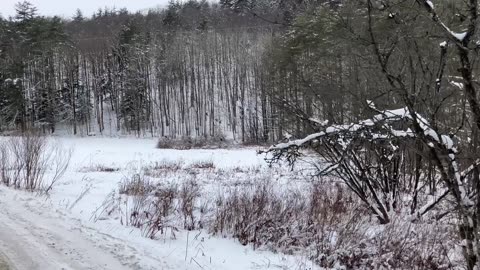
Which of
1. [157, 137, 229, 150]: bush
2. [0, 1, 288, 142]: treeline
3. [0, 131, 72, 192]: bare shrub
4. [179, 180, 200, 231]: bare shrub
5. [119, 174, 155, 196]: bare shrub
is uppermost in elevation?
[0, 1, 288, 142]: treeline

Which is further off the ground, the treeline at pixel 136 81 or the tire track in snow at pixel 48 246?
the treeline at pixel 136 81

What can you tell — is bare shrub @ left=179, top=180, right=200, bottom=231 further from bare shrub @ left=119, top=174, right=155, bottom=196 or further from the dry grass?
bare shrub @ left=119, top=174, right=155, bottom=196

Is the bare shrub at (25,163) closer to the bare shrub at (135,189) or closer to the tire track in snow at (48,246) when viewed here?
the bare shrub at (135,189)

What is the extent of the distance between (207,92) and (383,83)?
145ft

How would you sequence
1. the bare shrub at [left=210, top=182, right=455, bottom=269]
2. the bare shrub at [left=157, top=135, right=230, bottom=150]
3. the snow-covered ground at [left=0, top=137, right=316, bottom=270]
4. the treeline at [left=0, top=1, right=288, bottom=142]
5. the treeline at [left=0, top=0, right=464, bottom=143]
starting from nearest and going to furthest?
the snow-covered ground at [left=0, top=137, right=316, bottom=270]
the bare shrub at [left=210, top=182, right=455, bottom=269]
the bare shrub at [left=157, top=135, right=230, bottom=150]
the treeline at [left=0, top=0, right=464, bottom=143]
the treeline at [left=0, top=1, right=288, bottom=142]

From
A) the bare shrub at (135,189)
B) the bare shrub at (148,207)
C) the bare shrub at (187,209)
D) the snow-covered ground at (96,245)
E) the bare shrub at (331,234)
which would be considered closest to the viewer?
the snow-covered ground at (96,245)

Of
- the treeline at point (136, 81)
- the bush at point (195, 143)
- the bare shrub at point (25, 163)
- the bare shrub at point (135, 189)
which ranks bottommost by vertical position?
the bush at point (195, 143)

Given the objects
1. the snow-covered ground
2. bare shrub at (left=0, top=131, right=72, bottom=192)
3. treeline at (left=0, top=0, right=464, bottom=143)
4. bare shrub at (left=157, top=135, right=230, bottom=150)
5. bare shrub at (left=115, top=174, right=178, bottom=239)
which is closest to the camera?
the snow-covered ground

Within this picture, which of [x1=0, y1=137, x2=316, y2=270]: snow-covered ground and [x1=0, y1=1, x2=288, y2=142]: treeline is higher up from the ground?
[x1=0, y1=1, x2=288, y2=142]: treeline

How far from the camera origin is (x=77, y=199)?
891 cm

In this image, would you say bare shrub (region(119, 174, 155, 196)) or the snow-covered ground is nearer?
the snow-covered ground

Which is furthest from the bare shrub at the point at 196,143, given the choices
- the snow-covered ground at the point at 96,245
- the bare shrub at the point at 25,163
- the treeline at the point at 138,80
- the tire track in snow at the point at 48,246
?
the tire track in snow at the point at 48,246

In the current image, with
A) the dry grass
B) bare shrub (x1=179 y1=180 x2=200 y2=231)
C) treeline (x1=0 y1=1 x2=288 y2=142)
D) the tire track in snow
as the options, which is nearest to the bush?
treeline (x1=0 y1=1 x2=288 y2=142)

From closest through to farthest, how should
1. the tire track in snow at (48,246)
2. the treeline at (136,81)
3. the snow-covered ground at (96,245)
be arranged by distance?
the tire track in snow at (48,246), the snow-covered ground at (96,245), the treeline at (136,81)
